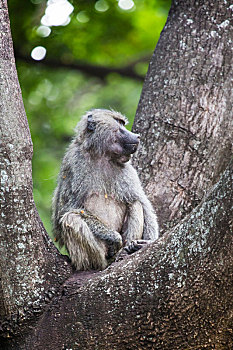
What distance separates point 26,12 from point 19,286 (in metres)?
5.50

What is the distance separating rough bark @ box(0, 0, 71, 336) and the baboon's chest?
1.57 metres

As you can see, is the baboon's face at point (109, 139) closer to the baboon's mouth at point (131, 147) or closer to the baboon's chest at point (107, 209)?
the baboon's mouth at point (131, 147)

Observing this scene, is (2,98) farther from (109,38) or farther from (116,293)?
(109,38)

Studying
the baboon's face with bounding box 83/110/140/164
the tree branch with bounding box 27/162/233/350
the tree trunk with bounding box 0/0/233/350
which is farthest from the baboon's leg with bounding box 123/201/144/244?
the tree branch with bounding box 27/162/233/350

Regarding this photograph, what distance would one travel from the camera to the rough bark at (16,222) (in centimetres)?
387

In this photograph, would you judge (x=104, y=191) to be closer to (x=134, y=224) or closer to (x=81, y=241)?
(x=134, y=224)

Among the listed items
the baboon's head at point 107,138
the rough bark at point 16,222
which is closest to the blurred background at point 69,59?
the baboon's head at point 107,138

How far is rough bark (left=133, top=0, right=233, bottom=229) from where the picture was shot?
5836mm

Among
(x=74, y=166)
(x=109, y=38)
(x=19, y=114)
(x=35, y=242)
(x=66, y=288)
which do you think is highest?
(x=109, y=38)

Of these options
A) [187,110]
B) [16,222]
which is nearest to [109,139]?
[187,110]

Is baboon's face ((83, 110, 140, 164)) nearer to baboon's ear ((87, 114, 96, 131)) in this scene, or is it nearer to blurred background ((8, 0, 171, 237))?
baboon's ear ((87, 114, 96, 131))

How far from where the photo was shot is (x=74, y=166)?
19.0 ft

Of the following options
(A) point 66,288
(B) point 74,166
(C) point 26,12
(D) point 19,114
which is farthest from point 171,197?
(C) point 26,12

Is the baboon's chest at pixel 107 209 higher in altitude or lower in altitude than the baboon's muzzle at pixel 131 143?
lower
